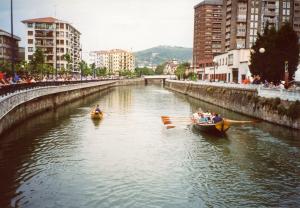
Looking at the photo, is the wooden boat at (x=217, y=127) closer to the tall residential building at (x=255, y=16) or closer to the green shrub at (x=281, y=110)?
the green shrub at (x=281, y=110)

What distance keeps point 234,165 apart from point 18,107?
82.1ft

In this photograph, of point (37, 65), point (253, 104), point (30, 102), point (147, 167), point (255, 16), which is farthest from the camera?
point (255, 16)

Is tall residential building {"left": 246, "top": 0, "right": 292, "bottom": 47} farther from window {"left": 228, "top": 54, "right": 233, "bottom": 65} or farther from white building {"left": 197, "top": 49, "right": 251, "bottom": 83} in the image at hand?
window {"left": 228, "top": 54, "right": 233, "bottom": 65}

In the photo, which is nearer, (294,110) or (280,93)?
(294,110)

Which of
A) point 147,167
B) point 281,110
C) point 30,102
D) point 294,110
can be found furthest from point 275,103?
point 30,102

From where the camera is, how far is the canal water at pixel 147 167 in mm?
18641

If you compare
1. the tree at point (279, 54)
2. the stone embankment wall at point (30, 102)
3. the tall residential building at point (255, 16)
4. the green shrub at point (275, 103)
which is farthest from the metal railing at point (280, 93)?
the tall residential building at point (255, 16)

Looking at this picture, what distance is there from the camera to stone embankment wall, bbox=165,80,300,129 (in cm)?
3731

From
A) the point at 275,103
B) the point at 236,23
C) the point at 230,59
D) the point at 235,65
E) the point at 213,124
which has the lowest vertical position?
the point at 213,124

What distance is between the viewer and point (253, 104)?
4934cm

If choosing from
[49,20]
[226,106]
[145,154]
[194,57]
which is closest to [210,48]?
[194,57]

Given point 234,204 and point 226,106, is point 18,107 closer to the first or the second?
point 234,204

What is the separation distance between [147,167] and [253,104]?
1149 inches

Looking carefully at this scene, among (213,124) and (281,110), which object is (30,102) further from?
(281,110)
